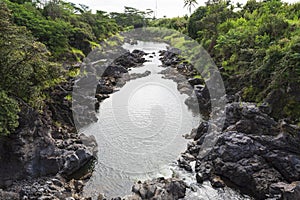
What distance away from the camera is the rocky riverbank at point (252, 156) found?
71.9 ft

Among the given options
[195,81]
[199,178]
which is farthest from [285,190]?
[195,81]

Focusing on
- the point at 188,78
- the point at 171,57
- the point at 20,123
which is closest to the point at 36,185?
the point at 20,123

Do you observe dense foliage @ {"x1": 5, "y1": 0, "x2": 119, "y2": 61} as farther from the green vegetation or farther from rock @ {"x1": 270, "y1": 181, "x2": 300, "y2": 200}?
rock @ {"x1": 270, "y1": 181, "x2": 300, "y2": 200}

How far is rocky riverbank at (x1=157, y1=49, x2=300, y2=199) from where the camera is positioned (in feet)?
71.9

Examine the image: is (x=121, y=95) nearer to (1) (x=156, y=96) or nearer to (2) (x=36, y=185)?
(1) (x=156, y=96)

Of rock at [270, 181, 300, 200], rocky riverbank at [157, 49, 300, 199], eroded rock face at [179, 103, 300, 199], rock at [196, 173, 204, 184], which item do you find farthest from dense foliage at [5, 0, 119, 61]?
rock at [270, 181, 300, 200]

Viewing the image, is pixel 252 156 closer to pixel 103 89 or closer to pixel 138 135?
pixel 138 135

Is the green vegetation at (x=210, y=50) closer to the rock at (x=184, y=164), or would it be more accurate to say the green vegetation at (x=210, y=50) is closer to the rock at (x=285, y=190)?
the rock at (x=285, y=190)

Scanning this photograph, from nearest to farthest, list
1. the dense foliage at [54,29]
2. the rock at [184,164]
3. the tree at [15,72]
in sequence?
1. the tree at [15,72]
2. the rock at [184,164]
3. the dense foliage at [54,29]

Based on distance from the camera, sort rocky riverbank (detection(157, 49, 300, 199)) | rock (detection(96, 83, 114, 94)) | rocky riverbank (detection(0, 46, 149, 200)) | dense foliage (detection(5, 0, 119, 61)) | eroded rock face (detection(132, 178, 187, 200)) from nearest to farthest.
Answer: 1. eroded rock face (detection(132, 178, 187, 200))
2. rocky riverbank (detection(0, 46, 149, 200))
3. rocky riverbank (detection(157, 49, 300, 199))
4. dense foliage (detection(5, 0, 119, 61))
5. rock (detection(96, 83, 114, 94))

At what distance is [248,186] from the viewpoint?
74.3 feet

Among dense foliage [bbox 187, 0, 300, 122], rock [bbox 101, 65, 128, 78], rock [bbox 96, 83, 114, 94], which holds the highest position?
dense foliage [bbox 187, 0, 300, 122]

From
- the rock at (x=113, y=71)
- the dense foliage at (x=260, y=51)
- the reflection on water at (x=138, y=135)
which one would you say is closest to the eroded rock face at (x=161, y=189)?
the reflection on water at (x=138, y=135)

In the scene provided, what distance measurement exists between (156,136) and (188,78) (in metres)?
21.4
